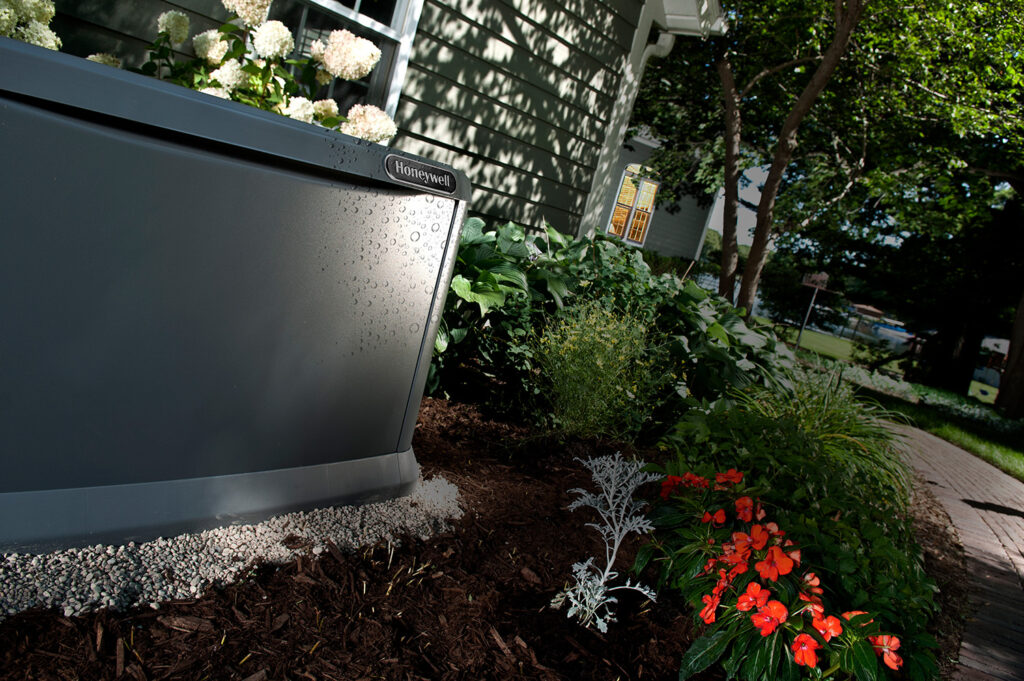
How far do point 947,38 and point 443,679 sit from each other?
1010 centimetres

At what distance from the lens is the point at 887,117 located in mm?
11258

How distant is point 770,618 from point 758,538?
23 centimetres

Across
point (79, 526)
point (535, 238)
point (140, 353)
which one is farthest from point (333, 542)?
point (535, 238)

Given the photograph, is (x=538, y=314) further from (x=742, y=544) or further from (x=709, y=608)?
(x=709, y=608)

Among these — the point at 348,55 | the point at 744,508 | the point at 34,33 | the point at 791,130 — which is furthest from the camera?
the point at 791,130

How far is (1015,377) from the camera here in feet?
41.9

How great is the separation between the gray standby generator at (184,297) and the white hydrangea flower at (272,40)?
4.09ft

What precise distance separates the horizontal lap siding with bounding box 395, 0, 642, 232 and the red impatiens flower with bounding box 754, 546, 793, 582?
322cm

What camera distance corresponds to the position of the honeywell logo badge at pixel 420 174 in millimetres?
1574

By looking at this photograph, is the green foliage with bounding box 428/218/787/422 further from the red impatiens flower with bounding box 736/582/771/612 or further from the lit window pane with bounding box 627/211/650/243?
the lit window pane with bounding box 627/211/650/243

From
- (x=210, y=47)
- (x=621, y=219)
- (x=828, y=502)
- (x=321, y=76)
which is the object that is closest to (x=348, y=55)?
(x=321, y=76)

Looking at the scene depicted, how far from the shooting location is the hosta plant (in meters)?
1.62

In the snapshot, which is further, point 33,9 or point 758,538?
point 33,9

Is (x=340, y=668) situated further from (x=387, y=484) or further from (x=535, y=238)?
(x=535, y=238)
